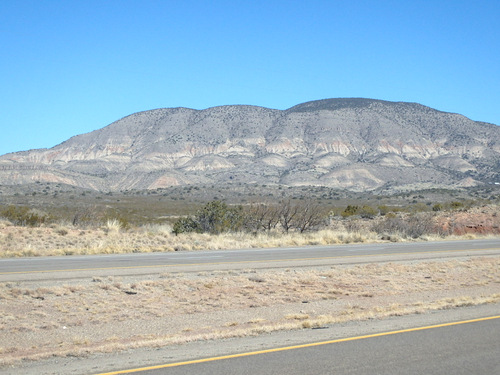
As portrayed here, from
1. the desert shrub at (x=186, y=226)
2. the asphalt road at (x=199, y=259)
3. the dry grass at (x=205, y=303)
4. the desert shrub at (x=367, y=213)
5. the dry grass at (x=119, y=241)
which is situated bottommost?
the dry grass at (x=205, y=303)

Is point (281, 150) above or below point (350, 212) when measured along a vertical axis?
above

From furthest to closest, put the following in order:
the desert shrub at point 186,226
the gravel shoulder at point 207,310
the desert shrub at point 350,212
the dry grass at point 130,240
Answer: the desert shrub at point 350,212 < the desert shrub at point 186,226 < the dry grass at point 130,240 < the gravel shoulder at point 207,310

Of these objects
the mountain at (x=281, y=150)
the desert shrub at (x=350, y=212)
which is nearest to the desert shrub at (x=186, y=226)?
the desert shrub at (x=350, y=212)

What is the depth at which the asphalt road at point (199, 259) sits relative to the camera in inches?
661

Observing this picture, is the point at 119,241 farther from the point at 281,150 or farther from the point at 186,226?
the point at 281,150

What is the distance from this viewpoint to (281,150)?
14838 centimetres

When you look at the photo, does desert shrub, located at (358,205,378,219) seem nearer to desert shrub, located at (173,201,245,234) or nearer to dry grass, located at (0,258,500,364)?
desert shrub, located at (173,201,245,234)

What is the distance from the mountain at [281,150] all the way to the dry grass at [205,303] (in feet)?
328

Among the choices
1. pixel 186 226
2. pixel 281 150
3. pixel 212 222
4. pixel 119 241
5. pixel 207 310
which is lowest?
pixel 207 310

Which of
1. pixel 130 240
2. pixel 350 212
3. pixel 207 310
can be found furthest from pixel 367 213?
pixel 207 310

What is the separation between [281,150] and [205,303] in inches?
5401

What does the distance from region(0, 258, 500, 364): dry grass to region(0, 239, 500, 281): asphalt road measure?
2.04 m

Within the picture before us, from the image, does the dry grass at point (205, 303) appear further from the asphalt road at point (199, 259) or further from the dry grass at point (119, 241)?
the dry grass at point (119, 241)

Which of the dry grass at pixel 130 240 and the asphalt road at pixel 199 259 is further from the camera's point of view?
the dry grass at pixel 130 240
